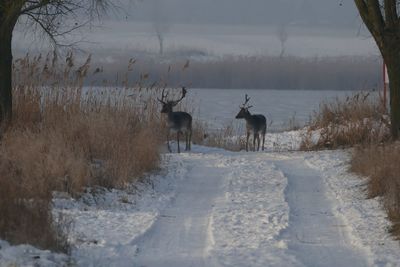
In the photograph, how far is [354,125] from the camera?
22.1m

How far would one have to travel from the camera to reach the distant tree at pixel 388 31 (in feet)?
61.0

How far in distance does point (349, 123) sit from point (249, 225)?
12.2 m

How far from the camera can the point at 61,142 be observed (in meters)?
14.7

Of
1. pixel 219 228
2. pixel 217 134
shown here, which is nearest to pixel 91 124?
pixel 219 228

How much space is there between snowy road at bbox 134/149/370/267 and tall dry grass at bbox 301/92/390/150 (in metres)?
5.62

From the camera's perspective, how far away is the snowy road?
9.23m

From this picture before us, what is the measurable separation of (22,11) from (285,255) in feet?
32.9

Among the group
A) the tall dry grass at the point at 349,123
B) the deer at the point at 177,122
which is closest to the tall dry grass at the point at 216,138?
the tall dry grass at the point at 349,123

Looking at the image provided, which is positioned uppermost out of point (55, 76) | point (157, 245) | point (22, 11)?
point (22, 11)

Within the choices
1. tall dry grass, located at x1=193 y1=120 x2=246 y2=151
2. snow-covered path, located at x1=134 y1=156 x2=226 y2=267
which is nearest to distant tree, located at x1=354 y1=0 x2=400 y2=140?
snow-covered path, located at x1=134 y1=156 x2=226 y2=267

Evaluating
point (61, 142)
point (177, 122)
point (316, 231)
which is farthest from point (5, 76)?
point (316, 231)

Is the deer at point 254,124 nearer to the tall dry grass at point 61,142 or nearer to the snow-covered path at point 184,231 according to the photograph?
the tall dry grass at point 61,142

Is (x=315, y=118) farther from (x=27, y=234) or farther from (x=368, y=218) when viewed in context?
(x=27, y=234)

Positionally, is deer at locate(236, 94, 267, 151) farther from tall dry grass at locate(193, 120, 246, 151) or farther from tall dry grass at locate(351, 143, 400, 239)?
tall dry grass at locate(351, 143, 400, 239)
